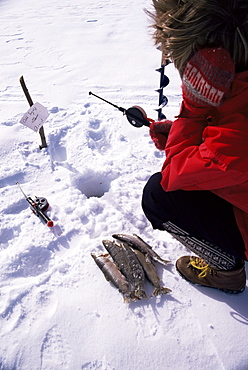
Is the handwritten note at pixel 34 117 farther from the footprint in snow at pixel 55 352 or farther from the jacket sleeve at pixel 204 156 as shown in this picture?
the footprint in snow at pixel 55 352

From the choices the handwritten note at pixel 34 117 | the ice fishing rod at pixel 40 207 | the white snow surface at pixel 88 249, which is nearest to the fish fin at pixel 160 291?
the white snow surface at pixel 88 249

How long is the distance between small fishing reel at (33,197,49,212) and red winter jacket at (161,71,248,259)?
1.21 meters

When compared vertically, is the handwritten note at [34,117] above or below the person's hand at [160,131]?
below

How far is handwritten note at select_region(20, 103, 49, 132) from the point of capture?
2.79 metres

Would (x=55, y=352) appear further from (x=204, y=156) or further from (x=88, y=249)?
(x=204, y=156)

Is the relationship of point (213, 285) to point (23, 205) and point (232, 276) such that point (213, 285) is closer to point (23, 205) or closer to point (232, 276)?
point (232, 276)

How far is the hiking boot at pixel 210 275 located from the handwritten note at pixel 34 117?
1.93 metres

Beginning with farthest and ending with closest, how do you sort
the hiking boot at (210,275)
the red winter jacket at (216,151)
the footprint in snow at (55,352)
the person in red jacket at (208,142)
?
1. the hiking boot at (210,275)
2. the footprint in snow at (55,352)
3. the red winter jacket at (216,151)
4. the person in red jacket at (208,142)

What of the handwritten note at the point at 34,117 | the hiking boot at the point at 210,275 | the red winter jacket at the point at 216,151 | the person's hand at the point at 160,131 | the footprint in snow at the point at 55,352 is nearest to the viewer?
the red winter jacket at the point at 216,151

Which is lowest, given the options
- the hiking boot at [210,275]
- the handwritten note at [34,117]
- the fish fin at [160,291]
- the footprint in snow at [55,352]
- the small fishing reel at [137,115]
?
the footprint in snow at [55,352]

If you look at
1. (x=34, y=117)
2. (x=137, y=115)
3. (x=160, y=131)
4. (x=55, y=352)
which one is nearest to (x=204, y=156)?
(x=160, y=131)

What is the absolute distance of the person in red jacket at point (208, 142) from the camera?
1.12m

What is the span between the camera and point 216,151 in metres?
1.26

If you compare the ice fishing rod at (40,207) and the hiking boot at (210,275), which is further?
the ice fishing rod at (40,207)
